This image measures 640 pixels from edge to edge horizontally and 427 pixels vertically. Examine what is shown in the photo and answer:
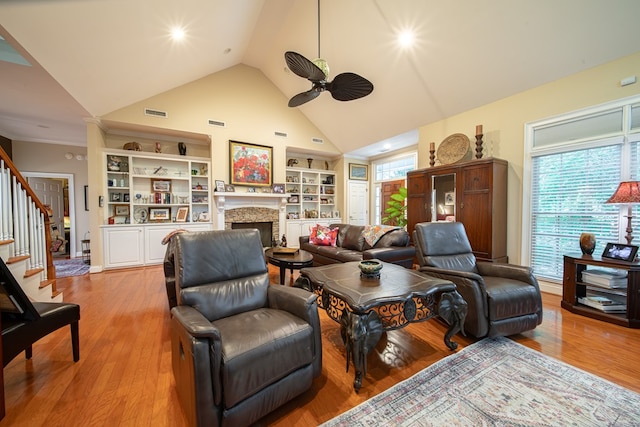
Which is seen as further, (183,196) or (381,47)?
(183,196)

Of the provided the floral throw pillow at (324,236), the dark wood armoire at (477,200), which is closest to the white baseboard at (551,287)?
the dark wood armoire at (477,200)

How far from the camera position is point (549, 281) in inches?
134

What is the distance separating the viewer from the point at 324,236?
15.6ft

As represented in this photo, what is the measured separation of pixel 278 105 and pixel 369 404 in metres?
6.27

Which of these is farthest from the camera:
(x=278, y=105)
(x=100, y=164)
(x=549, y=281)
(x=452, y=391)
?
(x=278, y=105)

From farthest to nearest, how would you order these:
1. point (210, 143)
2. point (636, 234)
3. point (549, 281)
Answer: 1. point (210, 143)
2. point (549, 281)
3. point (636, 234)

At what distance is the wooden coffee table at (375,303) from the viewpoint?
1.54 meters

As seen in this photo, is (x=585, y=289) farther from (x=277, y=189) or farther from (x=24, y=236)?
(x=24, y=236)

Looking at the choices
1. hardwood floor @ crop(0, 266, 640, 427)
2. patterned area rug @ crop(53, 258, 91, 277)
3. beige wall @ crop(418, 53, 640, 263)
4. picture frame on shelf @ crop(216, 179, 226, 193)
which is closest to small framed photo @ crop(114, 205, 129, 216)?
patterned area rug @ crop(53, 258, 91, 277)

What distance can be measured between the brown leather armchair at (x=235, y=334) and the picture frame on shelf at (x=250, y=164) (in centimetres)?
407

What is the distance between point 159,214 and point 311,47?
15.4ft

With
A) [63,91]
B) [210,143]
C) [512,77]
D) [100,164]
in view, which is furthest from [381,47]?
[100,164]

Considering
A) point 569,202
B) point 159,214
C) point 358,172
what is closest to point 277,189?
point 159,214

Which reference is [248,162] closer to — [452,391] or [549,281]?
[452,391]
